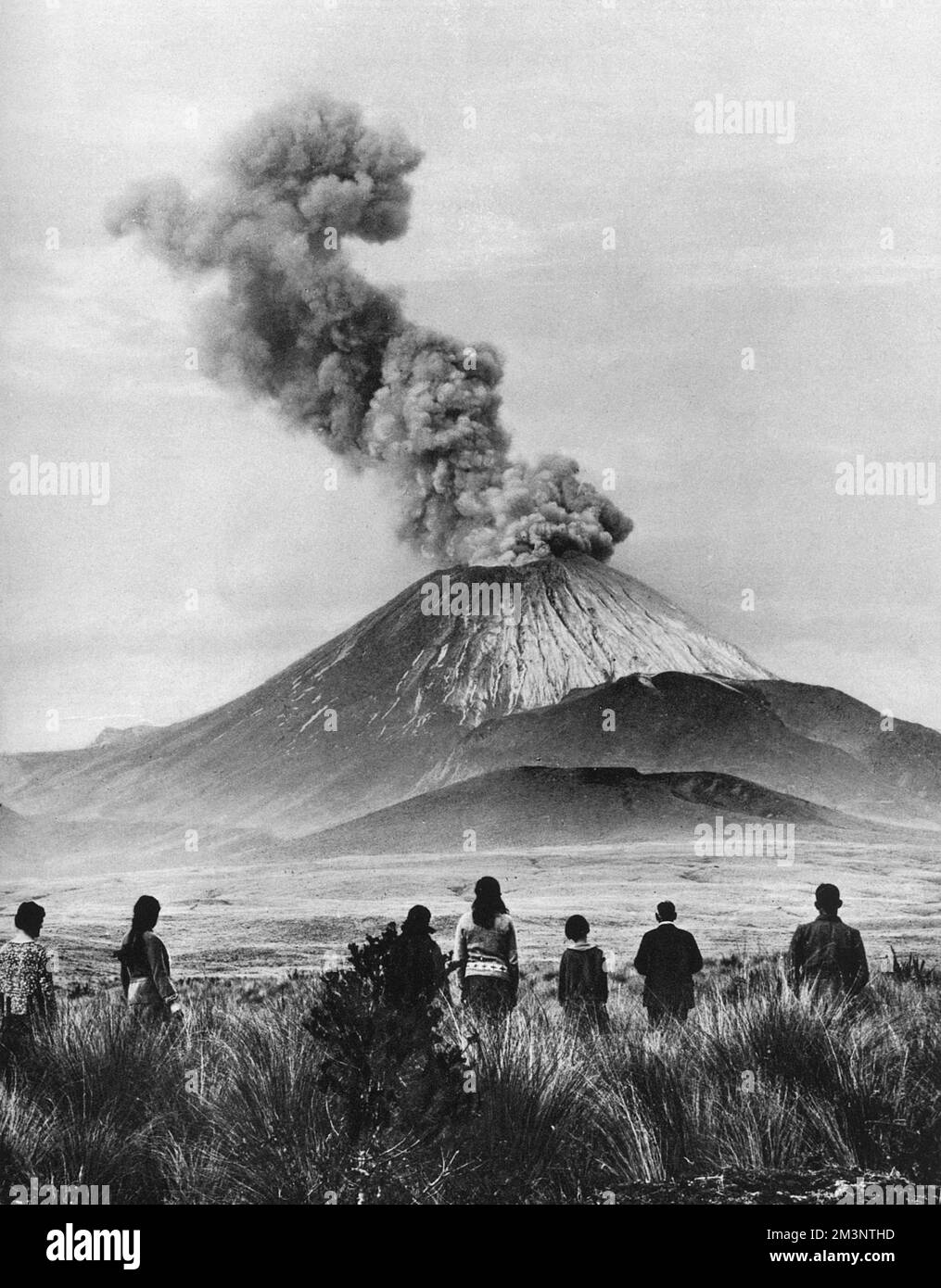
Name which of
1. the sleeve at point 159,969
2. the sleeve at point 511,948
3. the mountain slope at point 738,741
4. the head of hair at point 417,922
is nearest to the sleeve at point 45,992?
the sleeve at point 159,969

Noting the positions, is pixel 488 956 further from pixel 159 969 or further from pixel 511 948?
pixel 159 969

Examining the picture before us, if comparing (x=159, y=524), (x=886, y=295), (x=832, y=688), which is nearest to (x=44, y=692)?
(x=159, y=524)

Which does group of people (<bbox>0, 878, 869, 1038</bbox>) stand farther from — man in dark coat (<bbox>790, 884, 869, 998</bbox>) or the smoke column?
the smoke column

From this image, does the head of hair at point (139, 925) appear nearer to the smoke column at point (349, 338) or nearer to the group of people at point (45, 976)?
the group of people at point (45, 976)

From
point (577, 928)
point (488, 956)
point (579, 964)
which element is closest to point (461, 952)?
point (488, 956)

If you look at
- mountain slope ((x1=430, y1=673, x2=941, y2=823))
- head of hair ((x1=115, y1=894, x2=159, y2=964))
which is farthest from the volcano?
head of hair ((x1=115, y1=894, x2=159, y2=964))
